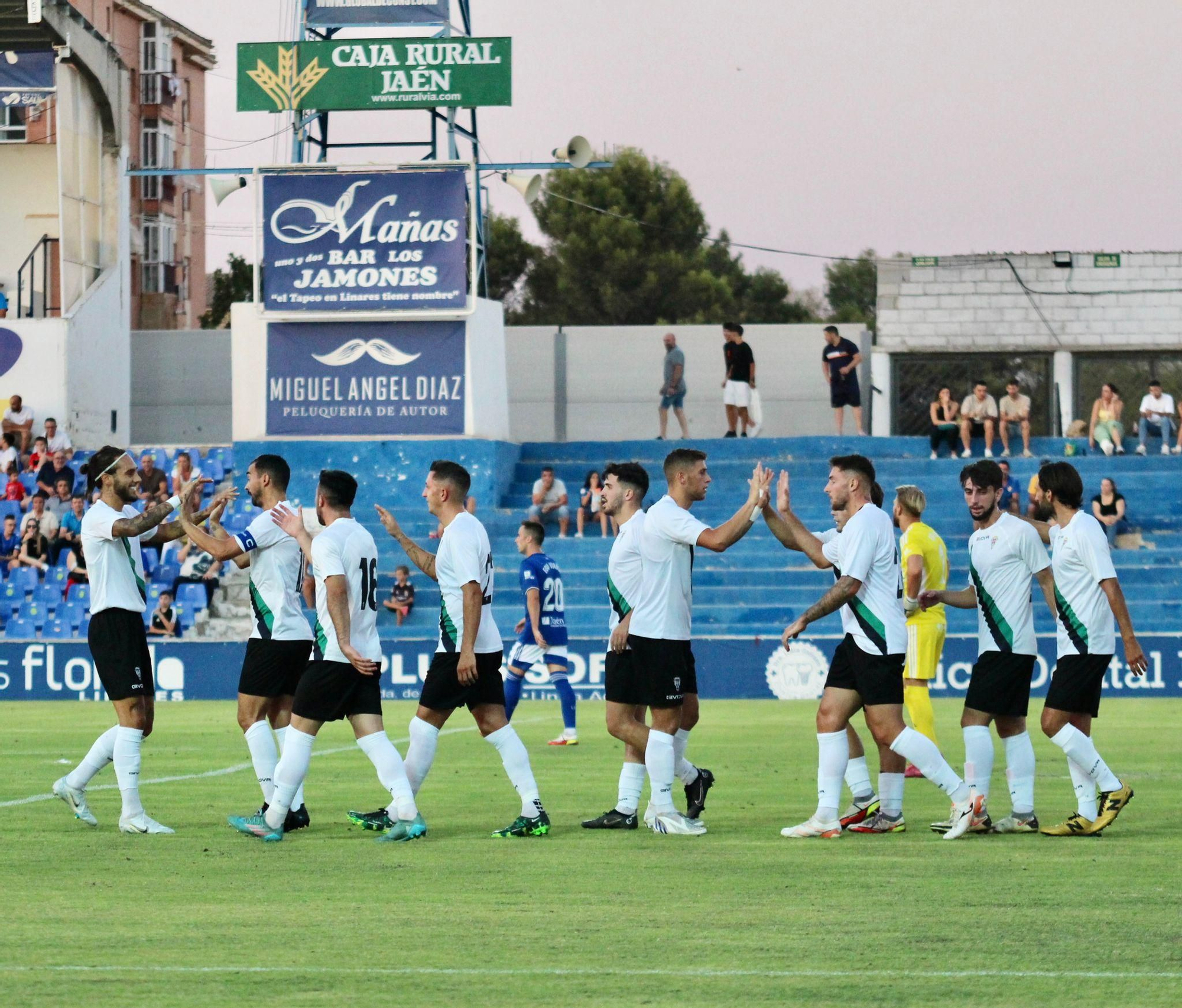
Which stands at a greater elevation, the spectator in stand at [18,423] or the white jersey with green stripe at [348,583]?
the spectator in stand at [18,423]

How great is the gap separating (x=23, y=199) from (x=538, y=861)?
3239 centimetres

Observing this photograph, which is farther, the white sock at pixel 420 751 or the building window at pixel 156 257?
the building window at pixel 156 257

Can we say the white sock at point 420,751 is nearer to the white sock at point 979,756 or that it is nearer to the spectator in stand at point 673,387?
the white sock at point 979,756

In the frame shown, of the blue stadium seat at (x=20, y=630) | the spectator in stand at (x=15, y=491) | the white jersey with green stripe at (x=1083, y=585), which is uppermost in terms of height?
the spectator in stand at (x=15, y=491)

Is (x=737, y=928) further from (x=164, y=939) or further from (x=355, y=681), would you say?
(x=355, y=681)

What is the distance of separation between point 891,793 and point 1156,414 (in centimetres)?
2319

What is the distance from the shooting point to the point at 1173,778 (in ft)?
44.4

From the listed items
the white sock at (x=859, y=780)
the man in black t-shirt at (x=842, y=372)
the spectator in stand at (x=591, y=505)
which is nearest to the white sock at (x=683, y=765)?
the white sock at (x=859, y=780)

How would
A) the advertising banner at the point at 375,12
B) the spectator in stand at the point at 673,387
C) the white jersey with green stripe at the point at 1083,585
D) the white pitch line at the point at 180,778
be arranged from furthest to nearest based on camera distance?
the spectator in stand at the point at 673,387 → the advertising banner at the point at 375,12 → the white pitch line at the point at 180,778 → the white jersey with green stripe at the point at 1083,585

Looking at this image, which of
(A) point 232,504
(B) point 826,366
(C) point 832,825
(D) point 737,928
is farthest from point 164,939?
(B) point 826,366

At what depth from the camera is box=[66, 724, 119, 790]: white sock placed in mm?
10680

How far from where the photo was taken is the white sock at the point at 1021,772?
406 inches

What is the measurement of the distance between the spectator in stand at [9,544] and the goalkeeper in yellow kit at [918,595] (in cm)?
1898

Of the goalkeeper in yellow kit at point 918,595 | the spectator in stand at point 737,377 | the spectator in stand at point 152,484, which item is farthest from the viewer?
the spectator in stand at point 737,377
